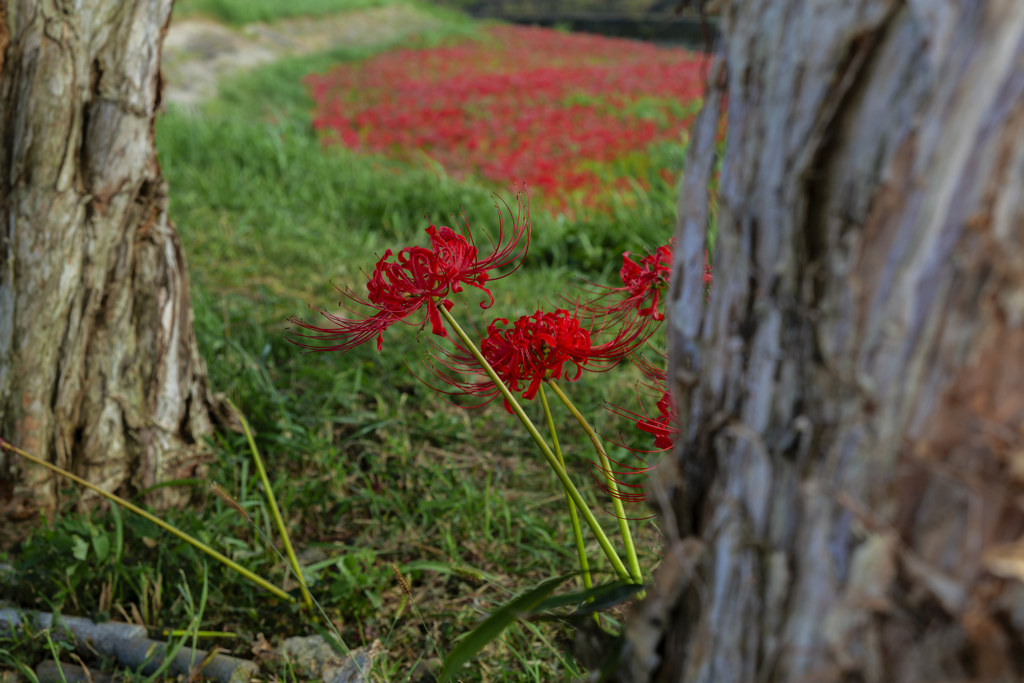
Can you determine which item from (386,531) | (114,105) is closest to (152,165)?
(114,105)

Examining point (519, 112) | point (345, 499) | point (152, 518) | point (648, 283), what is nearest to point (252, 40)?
point (519, 112)

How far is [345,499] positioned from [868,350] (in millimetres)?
1727

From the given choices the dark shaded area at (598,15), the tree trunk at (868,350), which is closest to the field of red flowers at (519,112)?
the dark shaded area at (598,15)

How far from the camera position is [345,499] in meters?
2.09

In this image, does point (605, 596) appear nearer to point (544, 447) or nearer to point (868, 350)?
point (544, 447)

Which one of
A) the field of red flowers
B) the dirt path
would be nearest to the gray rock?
the field of red flowers

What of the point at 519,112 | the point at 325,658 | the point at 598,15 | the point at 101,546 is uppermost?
the point at 598,15

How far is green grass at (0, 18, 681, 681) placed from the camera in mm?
1710

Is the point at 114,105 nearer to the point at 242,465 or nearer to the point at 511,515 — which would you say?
the point at 242,465

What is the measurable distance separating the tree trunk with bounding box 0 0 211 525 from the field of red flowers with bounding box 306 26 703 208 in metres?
3.14

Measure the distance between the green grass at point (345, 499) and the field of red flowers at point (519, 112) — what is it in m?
2.16

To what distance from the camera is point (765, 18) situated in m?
0.61

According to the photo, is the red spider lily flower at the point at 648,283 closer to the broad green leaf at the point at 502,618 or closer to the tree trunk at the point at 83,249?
the broad green leaf at the point at 502,618

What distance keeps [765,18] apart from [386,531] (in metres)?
1.70
